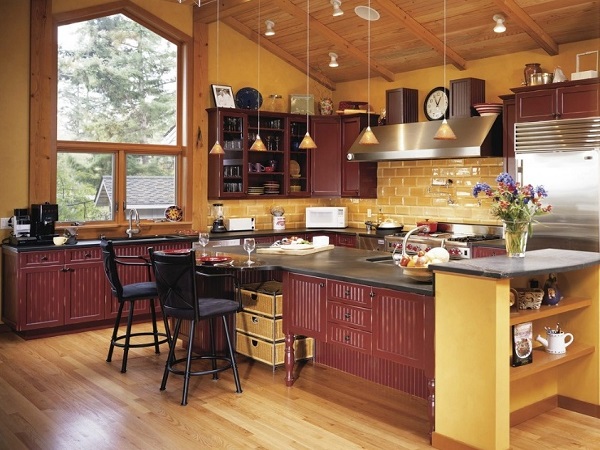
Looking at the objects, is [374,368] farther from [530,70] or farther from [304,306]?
[530,70]

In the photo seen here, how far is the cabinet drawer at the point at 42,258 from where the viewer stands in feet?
21.5

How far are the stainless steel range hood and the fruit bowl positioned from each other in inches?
126

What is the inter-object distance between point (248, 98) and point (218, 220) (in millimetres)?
1659

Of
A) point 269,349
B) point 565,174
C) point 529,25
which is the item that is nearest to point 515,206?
point 269,349

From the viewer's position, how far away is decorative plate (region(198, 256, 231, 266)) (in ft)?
17.0

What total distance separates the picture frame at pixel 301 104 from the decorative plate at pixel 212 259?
410cm

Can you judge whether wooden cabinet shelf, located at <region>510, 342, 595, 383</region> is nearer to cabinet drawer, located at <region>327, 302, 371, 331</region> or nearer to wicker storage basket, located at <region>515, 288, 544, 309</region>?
wicker storage basket, located at <region>515, 288, 544, 309</region>

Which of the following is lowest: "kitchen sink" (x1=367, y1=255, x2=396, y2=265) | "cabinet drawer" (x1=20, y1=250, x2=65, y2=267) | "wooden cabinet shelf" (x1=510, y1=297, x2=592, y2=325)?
"wooden cabinet shelf" (x1=510, y1=297, x2=592, y2=325)

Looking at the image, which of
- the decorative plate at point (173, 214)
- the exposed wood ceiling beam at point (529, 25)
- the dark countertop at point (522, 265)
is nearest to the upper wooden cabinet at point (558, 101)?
the exposed wood ceiling beam at point (529, 25)

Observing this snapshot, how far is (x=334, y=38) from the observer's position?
8164 millimetres

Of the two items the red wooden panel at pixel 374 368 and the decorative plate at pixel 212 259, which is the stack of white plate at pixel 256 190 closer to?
the decorative plate at pixel 212 259

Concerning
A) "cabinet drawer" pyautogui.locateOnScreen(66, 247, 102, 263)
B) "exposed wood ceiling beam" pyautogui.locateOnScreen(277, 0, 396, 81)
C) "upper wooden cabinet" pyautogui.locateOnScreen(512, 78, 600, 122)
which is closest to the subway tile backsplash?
"upper wooden cabinet" pyautogui.locateOnScreen(512, 78, 600, 122)

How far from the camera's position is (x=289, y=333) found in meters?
5.10

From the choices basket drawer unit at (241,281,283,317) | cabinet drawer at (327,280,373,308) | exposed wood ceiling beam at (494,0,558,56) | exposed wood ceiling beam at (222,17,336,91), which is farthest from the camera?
exposed wood ceiling beam at (222,17,336,91)
